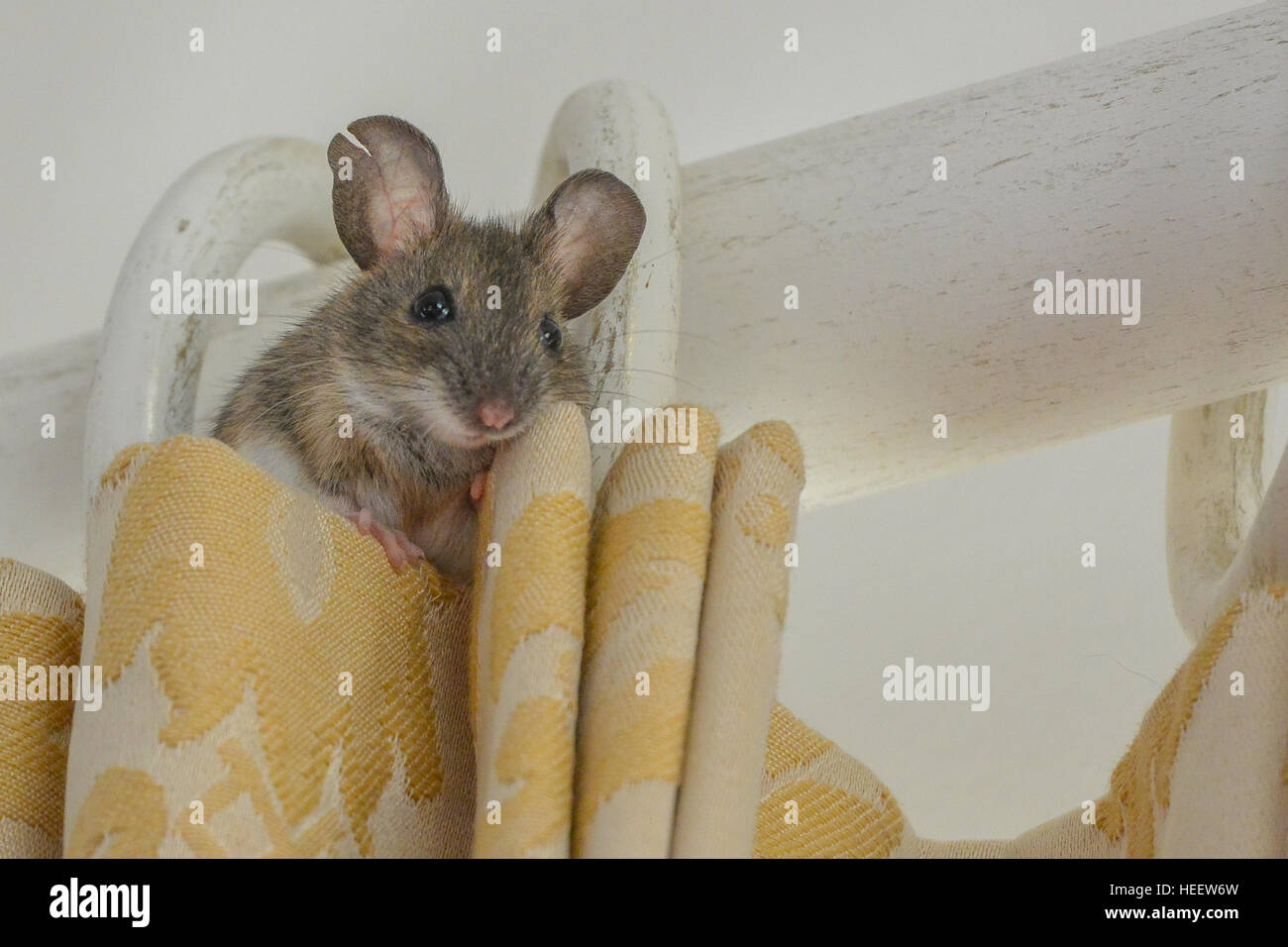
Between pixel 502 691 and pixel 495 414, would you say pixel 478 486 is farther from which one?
pixel 502 691

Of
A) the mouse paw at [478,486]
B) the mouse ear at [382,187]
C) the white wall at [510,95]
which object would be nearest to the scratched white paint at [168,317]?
the mouse ear at [382,187]

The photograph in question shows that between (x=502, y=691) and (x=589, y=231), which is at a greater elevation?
(x=589, y=231)

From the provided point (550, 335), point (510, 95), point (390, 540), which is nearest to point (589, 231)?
point (550, 335)

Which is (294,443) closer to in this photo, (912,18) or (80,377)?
(80,377)

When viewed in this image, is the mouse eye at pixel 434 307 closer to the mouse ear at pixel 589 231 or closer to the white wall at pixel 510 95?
the mouse ear at pixel 589 231

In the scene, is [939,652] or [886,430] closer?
[886,430]

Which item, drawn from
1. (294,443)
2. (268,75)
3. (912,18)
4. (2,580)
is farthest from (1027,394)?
(268,75)
